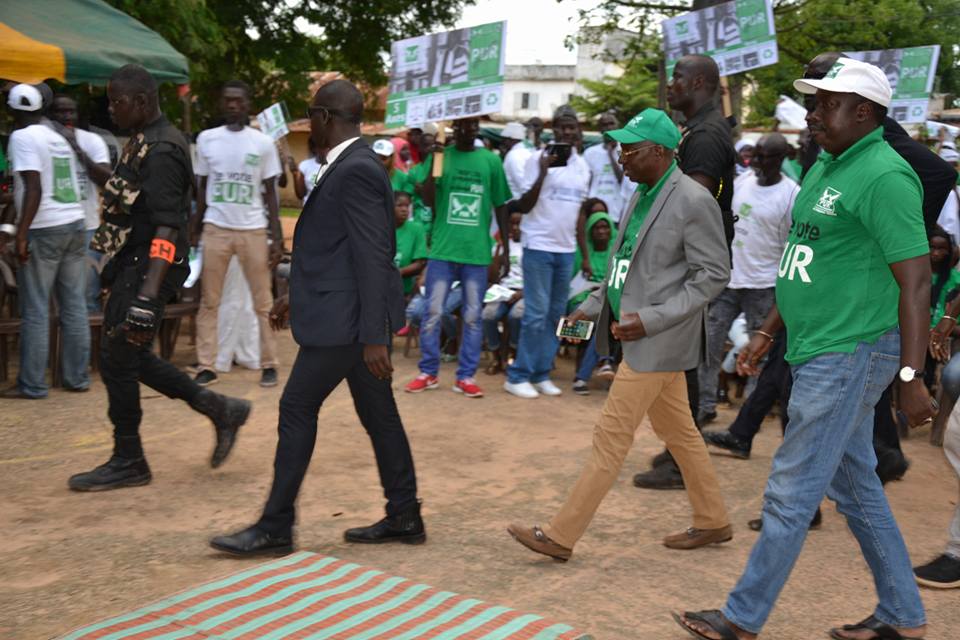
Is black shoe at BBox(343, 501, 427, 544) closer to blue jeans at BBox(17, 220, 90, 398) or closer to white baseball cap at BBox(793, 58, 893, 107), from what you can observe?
white baseball cap at BBox(793, 58, 893, 107)

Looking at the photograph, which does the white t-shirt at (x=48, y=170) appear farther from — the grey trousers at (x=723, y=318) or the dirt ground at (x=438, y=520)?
the grey trousers at (x=723, y=318)

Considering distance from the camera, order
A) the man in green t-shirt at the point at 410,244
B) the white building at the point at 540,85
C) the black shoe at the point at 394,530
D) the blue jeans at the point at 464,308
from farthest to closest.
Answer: the white building at the point at 540,85 → the man in green t-shirt at the point at 410,244 → the blue jeans at the point at 464,308 → the black shoe at the point at 394,530

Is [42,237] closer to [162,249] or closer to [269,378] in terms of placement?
[269,378]

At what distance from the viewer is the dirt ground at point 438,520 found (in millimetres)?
4477


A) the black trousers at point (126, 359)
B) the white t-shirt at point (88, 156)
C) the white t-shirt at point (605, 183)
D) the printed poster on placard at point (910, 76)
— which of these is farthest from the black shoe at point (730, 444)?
the white t-shirt at point (88, 156)

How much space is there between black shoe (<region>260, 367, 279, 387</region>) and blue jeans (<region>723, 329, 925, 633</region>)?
18.0 feet

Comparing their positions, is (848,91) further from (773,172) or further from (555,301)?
(555,301)

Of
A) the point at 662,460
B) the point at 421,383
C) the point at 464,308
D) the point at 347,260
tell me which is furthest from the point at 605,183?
the point at 347,260

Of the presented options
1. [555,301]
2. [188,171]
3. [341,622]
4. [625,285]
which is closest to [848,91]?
[625,285]

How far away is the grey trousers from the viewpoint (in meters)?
7.73

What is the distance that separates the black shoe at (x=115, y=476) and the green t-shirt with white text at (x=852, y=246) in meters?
3.66

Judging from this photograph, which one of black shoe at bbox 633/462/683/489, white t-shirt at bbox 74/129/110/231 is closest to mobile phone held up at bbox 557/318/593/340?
black shoe at bbox 633/462/683/489

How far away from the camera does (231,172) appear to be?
8422 millimetres

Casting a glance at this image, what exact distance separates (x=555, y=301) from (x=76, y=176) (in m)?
3.86
